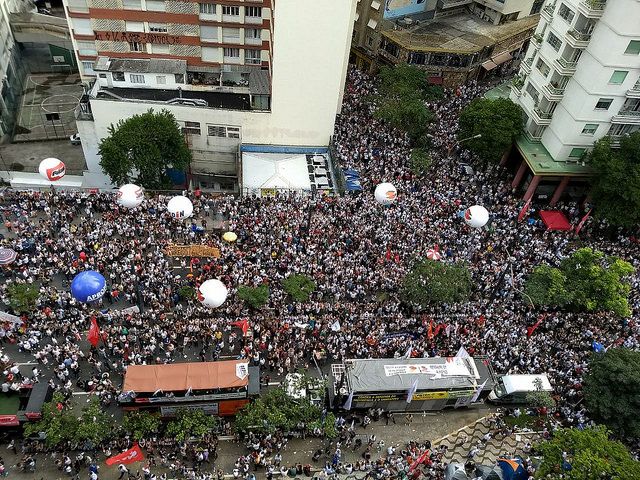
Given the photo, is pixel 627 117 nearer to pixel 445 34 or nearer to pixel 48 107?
pixel 445 34

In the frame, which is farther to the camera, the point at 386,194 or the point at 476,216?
the point at 386,194

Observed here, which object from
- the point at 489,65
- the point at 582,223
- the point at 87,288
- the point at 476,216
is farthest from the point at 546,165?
the point at 87,288

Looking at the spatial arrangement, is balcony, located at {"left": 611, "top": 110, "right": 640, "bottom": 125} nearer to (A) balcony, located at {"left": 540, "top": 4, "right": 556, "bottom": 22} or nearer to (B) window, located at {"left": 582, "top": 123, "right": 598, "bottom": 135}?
(B) window, located at {"left": 582, "top": 123, "right": 598, "bottom": 135}

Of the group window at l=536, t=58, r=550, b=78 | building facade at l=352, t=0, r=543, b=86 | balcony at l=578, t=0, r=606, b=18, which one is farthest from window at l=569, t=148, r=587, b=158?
building facade at l=352, t=0, r=543, b=86

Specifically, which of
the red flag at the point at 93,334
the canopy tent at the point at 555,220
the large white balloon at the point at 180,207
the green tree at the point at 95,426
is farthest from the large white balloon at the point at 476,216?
the green tree at the point at 95,426

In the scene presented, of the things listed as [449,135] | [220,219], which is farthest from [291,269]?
[449,135]

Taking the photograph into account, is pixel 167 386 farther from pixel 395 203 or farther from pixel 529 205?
pixel 529 205
